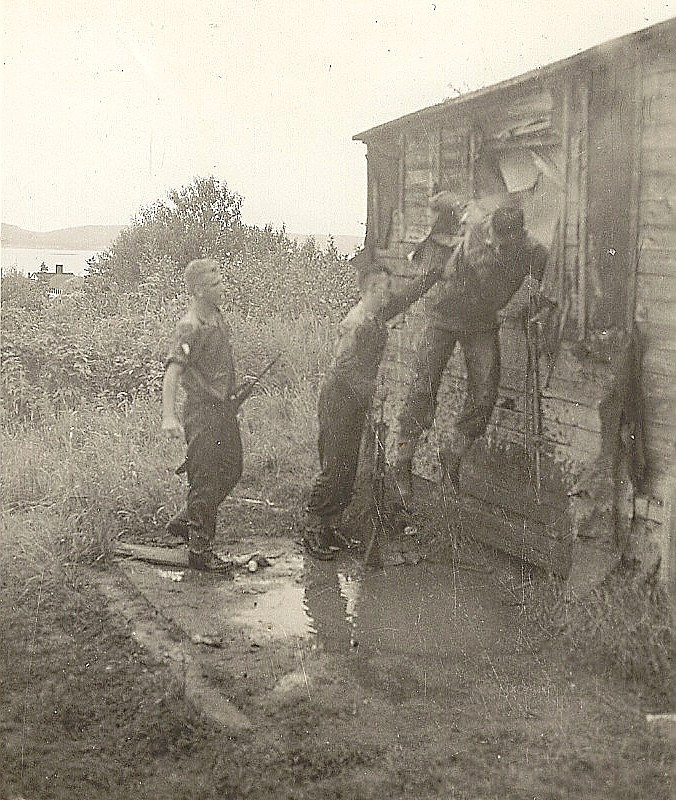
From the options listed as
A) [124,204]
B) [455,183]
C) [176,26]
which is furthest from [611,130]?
[124,204]

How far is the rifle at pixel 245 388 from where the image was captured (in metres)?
4.62

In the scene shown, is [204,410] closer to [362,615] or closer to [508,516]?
[362,615]

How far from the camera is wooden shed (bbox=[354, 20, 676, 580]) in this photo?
3783 millimetres

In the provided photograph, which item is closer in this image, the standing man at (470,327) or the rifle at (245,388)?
the standing man at (470,327)

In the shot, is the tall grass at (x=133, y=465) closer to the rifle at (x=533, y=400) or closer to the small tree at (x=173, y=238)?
the small tree at (x=173, y=238)

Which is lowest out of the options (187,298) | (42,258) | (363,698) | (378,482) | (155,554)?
(363,698)

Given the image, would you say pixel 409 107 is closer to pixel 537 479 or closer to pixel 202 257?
pixel 202 257

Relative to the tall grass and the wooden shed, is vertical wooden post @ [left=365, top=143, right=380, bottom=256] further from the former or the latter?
the tall grass

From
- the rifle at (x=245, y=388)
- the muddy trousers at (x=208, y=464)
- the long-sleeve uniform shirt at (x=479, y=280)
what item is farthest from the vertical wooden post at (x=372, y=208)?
the muddy trousers at (x=208, y=464)

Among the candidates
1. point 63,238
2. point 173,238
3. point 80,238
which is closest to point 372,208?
point 173,238

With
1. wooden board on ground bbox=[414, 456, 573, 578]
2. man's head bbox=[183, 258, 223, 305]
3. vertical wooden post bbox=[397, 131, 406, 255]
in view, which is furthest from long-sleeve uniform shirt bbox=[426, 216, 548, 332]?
man's head bbox=[183, 258, 223, 305]

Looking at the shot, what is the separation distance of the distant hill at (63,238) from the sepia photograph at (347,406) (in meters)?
0.03

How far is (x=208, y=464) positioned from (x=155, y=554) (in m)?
0.60

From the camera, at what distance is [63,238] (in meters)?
4.81
